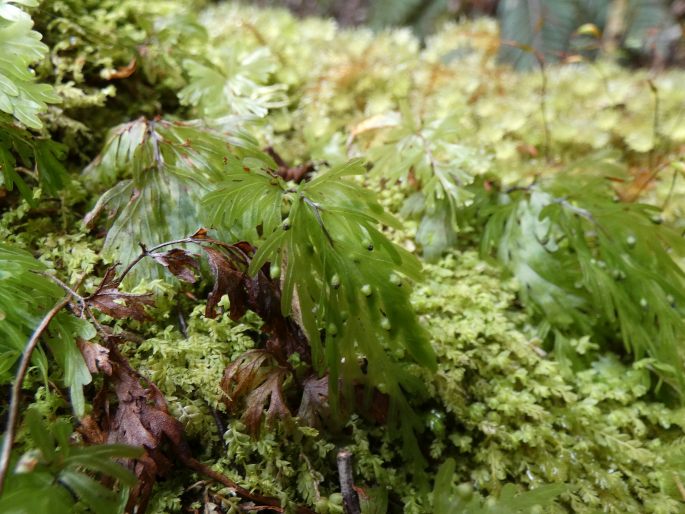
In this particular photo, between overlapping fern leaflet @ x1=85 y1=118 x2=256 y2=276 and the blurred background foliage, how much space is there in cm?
287

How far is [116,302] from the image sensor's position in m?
1.20

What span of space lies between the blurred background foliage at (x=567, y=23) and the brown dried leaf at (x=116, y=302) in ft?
10.9

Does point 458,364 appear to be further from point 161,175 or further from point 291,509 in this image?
point 161,175

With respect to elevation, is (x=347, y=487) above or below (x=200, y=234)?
below

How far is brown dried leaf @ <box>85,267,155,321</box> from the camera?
1.15 meters

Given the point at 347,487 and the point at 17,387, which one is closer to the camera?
the point at 17,387

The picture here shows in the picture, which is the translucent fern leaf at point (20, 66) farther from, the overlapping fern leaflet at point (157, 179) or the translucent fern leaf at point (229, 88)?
the translucent fern leaf at point (229, 88)

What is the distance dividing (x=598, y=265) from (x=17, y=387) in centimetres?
166

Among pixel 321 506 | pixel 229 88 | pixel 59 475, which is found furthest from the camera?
pixel 229 88

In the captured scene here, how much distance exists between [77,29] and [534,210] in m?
1.97

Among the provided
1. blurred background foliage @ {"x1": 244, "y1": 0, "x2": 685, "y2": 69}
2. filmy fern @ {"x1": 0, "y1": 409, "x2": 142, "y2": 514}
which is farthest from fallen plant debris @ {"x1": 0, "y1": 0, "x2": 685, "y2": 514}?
blurred background foliage @ {"x1": 244, "y1": 0, "x2": 685, "y2": 69}

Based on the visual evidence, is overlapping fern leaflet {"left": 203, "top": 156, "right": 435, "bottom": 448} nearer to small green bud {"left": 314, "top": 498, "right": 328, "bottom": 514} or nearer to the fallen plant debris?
the fallen plant debris

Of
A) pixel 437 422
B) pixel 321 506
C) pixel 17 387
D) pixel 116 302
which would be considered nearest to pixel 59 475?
pixel 17 387

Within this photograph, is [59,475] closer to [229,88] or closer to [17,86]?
[17,86]
